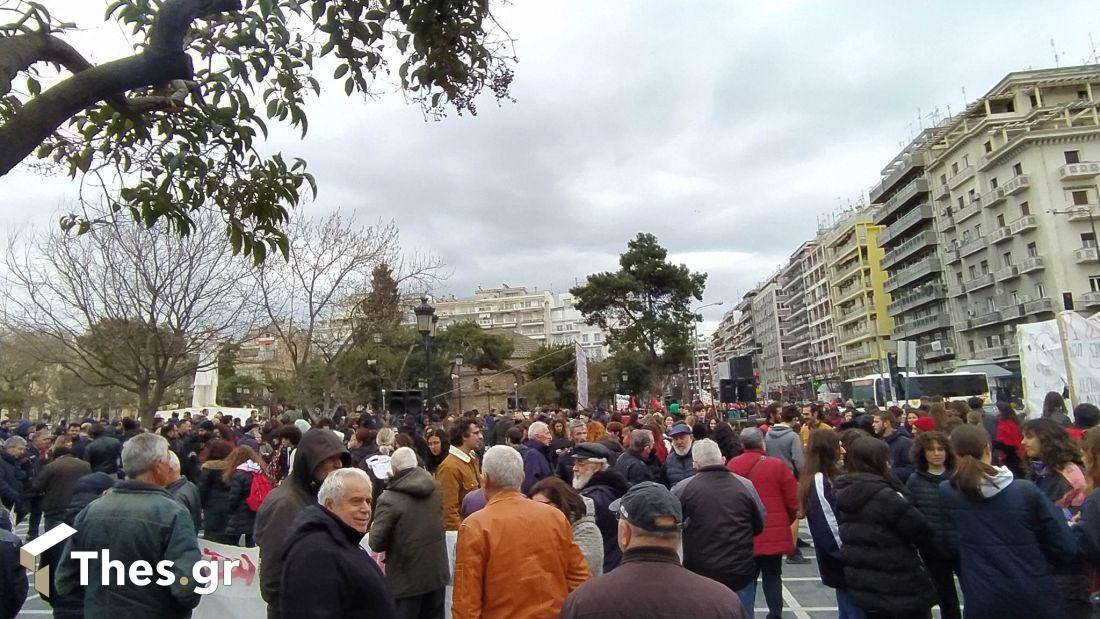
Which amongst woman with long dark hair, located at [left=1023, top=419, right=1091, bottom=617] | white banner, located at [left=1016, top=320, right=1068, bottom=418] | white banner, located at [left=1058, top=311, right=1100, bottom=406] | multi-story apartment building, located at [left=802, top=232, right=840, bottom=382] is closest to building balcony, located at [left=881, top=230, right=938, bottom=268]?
multi-story apartment building, located at [left=802, top=232, right=840, bottom=382]

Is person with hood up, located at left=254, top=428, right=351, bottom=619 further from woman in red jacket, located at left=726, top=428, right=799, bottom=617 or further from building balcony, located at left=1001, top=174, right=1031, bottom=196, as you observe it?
building balcony, located at left=1001, top=174, right=1031, bottom=196

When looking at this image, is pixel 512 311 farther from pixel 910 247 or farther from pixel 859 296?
pixel 910 247

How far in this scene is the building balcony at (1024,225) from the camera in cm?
4606

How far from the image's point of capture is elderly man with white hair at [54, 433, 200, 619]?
129 inches

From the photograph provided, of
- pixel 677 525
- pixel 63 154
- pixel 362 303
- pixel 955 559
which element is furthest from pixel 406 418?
pixel 677 525

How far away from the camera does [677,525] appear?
2.36 metres

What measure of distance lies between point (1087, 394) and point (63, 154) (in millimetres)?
A: 13567

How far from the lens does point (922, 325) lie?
61.0 metres

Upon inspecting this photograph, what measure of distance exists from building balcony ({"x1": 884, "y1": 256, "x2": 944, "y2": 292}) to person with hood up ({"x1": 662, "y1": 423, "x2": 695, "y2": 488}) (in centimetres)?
6044

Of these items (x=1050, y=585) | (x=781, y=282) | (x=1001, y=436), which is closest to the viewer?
(x=1050, y=585)

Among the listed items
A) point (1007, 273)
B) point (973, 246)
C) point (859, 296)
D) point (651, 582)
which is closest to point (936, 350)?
point (973, 246)

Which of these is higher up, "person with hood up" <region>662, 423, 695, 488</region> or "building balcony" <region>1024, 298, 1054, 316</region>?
"building balcony" <region>1024, 298, 1054, 316</region>

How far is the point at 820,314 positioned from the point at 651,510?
100646mm

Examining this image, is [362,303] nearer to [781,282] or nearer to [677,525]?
[677,525]
